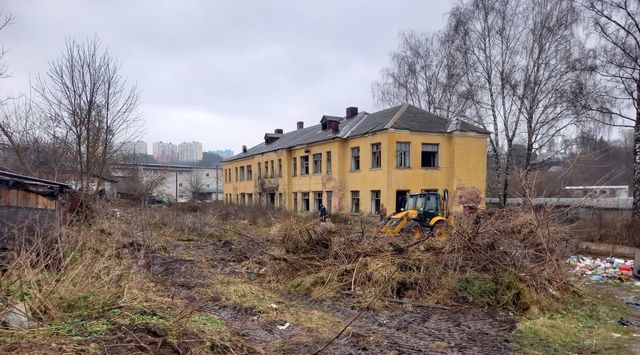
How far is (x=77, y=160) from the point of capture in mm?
15008

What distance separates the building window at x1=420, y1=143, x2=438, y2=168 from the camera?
25.9m

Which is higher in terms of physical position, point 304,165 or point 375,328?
point 304,165

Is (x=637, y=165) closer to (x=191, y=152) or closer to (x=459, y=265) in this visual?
(x=459, y=265)

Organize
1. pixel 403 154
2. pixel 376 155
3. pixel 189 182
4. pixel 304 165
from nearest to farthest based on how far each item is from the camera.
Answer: pixel 403 154 → pixel 376 155 → pixel 304 165 → pixel 189 182

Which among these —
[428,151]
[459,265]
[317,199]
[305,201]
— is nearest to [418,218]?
[459,265]

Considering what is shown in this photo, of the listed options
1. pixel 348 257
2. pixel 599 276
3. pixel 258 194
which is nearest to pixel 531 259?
pixel 348 257

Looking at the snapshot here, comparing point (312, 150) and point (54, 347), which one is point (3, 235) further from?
point (312, 150)

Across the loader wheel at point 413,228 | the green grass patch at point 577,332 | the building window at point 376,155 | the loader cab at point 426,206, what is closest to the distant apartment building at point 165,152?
the building window at point 376,155

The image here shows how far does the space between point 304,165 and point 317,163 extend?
2.20 metres

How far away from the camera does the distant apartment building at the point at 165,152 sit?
80375mm

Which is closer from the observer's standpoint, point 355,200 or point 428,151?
point 428,151

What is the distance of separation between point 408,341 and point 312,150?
26462mm

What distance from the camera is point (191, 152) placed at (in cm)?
9562

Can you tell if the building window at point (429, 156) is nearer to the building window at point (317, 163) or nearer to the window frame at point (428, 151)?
the window frame at point (428, 151)
